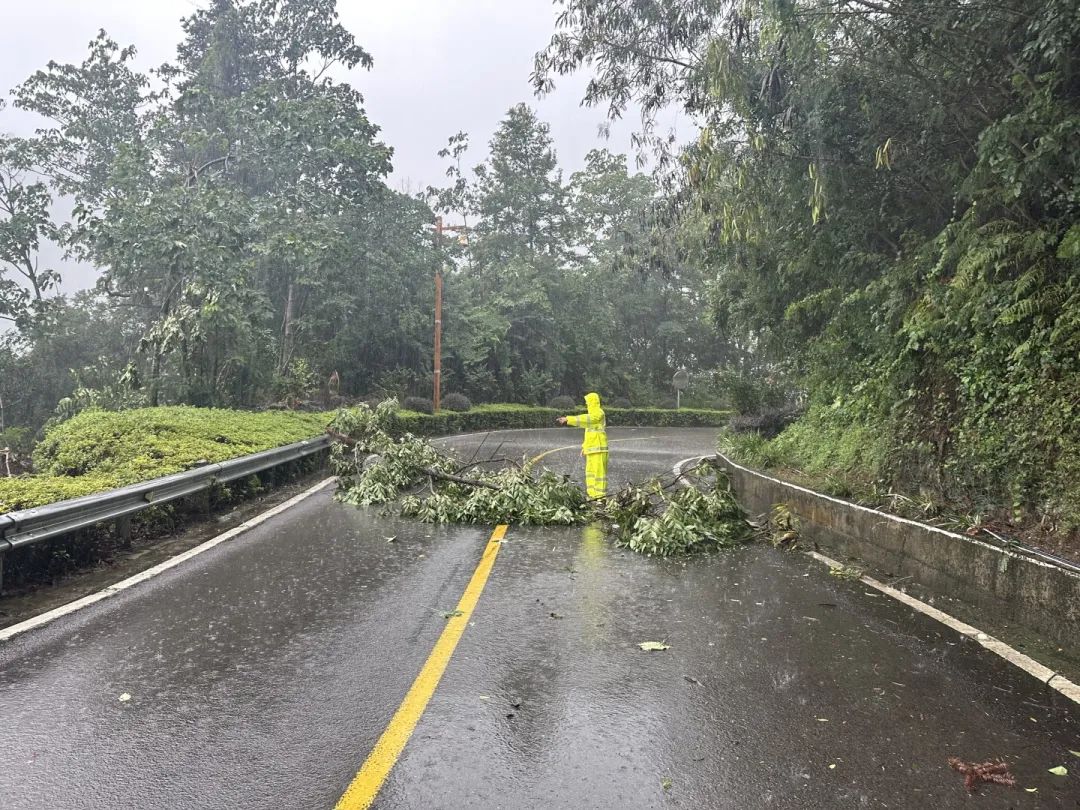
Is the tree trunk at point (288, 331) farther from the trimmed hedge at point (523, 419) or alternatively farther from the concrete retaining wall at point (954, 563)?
the concrete retaining wall at point (954, 563)

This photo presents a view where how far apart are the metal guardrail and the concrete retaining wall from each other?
687 centimetres

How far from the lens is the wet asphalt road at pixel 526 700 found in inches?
121

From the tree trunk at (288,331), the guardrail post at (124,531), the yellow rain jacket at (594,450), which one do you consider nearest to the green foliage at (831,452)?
the yellow rain jacket at (594,450)

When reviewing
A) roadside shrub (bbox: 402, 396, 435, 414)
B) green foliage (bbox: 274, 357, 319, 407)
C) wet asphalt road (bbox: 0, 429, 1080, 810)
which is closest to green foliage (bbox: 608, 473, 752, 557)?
wet asphalt road (bbox: 0, 429, 1080, 810)

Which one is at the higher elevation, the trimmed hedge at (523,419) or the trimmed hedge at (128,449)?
the trimmed hedge at (128,449)

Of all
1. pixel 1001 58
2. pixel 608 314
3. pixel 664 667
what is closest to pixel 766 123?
pixel 1001 58

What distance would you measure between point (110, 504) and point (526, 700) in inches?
196

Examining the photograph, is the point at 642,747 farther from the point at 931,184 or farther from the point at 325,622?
the point at 931,184

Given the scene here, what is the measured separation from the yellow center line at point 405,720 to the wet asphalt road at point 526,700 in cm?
6

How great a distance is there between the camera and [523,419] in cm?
3541

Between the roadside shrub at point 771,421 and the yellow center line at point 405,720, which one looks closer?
the yellow center line at point 405,720

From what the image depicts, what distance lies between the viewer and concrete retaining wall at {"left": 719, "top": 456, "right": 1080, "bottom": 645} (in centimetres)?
509

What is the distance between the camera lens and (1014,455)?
6.80m

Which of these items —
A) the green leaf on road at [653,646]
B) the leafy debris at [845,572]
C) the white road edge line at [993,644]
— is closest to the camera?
the white road edge line at [993,644]
